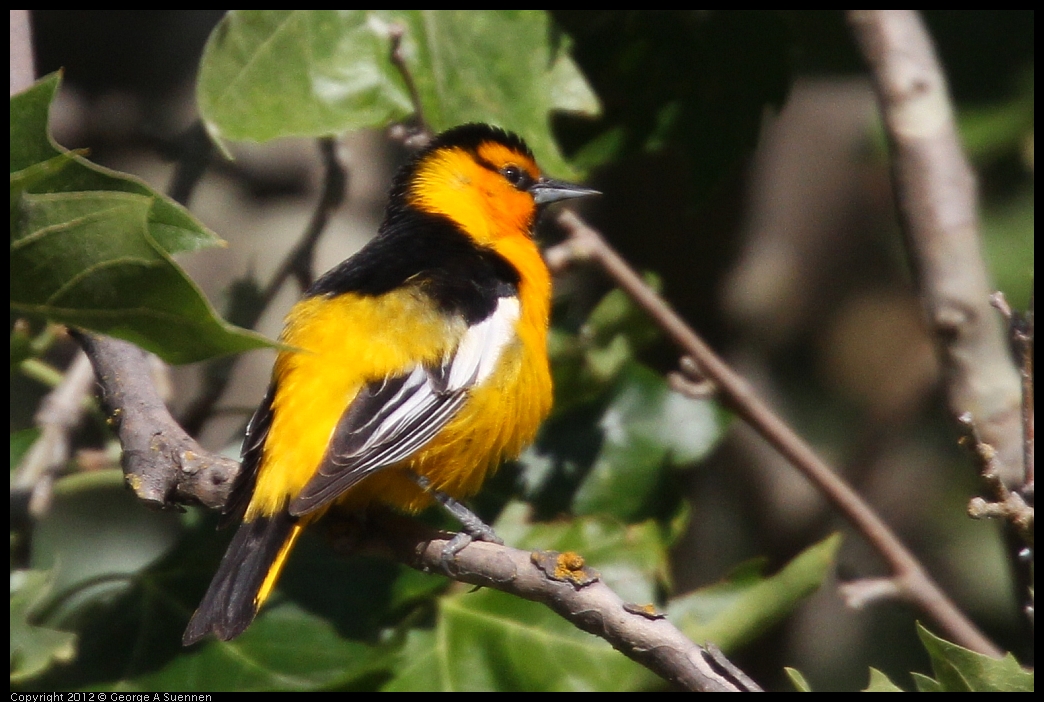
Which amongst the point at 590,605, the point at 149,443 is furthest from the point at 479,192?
the point at 590,605

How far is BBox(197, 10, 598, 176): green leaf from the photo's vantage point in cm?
282

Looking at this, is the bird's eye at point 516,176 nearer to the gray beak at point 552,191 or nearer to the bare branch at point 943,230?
the gray beak at point 552,191

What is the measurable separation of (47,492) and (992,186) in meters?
3.69

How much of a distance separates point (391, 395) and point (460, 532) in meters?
0.38

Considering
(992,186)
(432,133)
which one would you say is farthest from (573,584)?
(992,186)

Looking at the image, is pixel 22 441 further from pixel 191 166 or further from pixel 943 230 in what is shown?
pixel 943 230

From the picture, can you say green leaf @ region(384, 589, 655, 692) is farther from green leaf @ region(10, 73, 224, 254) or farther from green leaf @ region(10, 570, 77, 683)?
green leaf @ region(10, 73, 224, 254)

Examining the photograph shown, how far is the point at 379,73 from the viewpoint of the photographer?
116 inches

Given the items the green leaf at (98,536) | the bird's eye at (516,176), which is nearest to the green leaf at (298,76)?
the bird's eye at (516,176)

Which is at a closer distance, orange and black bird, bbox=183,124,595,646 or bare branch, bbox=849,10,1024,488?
orange and black bird, bbox=183,124,595,646

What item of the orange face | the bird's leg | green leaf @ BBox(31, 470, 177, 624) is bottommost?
green leaf @ BBox(31, 470, 177, 624)

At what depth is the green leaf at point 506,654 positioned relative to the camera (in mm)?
2908

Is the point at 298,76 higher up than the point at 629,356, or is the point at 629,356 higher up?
the point at 298,76

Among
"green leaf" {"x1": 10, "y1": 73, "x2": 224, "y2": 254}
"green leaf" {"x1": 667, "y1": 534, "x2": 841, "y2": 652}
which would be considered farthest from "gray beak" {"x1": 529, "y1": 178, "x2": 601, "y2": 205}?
"green leaf" {"x1": 10, "y1": 73, "x2": 224, "y2": 254}
